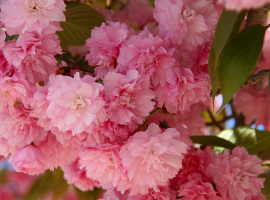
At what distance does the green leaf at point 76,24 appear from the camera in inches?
22.7

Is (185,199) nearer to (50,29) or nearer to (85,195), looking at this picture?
(50,29)

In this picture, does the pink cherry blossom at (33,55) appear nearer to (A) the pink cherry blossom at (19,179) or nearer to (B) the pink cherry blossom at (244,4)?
(B) the pink cherry blossom at (244,4)

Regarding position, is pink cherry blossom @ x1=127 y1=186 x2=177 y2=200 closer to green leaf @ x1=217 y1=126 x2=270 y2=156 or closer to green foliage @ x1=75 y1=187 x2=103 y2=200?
green leaf @ x1=217 y1=126 x2=270 y2=156

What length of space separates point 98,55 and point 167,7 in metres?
0.13

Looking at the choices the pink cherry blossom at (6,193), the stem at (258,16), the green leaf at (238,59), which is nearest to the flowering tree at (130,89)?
the green leaf at (238,59)

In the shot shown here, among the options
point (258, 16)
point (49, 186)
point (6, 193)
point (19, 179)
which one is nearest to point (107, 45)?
point (258, 16)

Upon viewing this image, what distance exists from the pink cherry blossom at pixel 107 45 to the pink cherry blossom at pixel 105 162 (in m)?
0.11

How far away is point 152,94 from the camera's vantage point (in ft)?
1.38

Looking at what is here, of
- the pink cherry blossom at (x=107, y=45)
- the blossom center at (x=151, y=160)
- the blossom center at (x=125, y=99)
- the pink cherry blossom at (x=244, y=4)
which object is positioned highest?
the pink cherry blossom at (x=244, y=4)

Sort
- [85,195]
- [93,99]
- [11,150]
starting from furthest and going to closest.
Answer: [85,195] → [11,150] → [93,99]

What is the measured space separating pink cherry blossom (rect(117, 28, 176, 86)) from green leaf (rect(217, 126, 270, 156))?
349 millimetres

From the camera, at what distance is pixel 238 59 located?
1.26 feet

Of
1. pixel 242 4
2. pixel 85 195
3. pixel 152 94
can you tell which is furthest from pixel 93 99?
pixel 85 195

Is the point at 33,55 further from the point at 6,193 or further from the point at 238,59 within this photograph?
the point at 6,193
